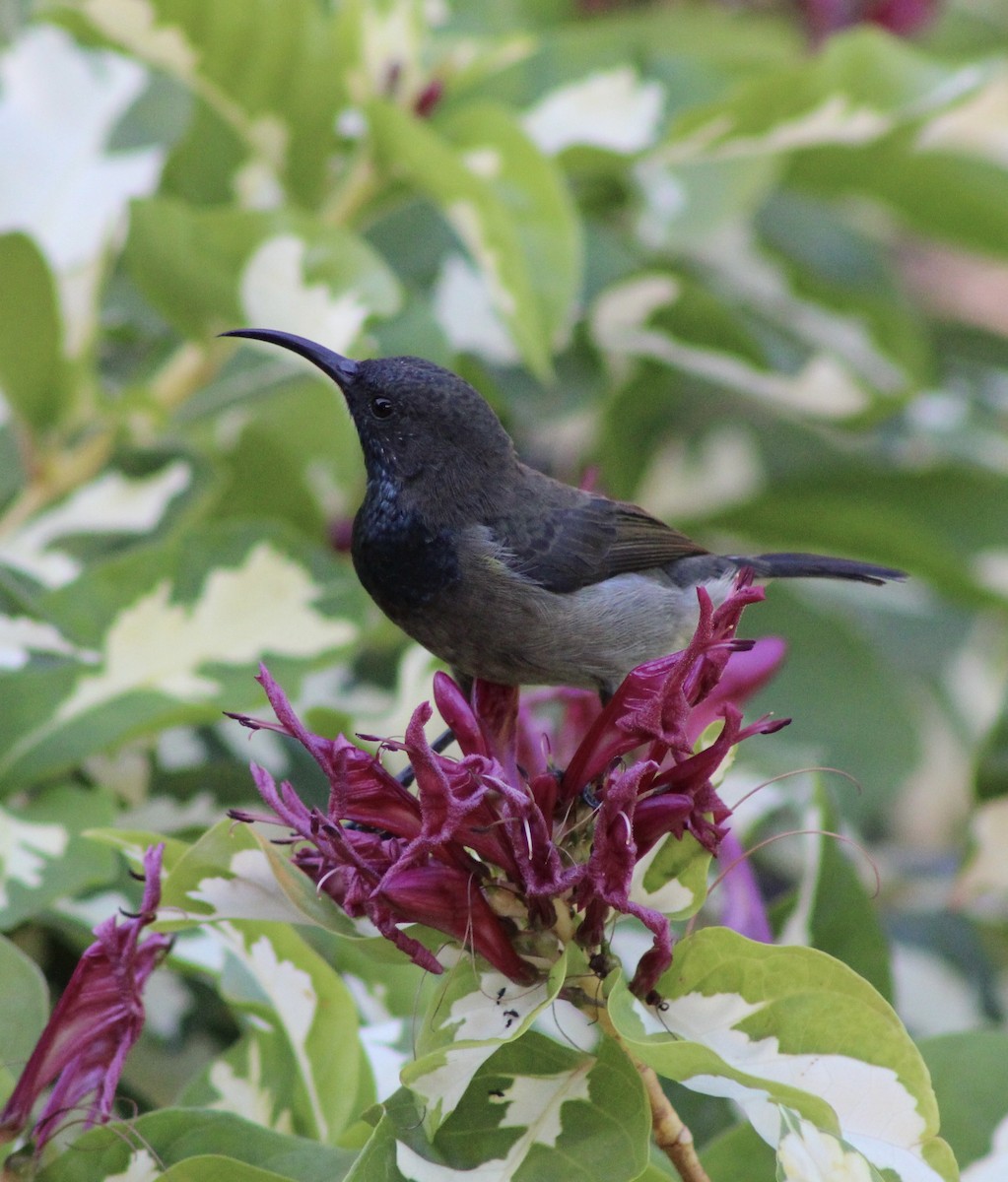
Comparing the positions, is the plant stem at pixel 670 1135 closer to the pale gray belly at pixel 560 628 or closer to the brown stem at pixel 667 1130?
the brown stem at pixel 667 1130

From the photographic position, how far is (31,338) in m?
2.21

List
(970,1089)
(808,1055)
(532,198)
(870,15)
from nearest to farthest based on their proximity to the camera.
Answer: (808,1055) → (970,1089) → (532,198) → (870,15)

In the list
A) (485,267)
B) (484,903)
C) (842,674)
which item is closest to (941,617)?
(842,674)

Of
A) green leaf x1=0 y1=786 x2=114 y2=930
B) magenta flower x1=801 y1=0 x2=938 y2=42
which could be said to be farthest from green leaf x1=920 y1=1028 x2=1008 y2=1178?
magenta flower x1=801 y1=0 x2=938 y2=42

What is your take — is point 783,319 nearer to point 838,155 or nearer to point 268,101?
point 838,155

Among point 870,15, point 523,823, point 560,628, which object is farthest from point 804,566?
point 870,15

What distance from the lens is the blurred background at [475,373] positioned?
6.53ft

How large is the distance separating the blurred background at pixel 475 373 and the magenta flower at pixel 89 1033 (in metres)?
0.26

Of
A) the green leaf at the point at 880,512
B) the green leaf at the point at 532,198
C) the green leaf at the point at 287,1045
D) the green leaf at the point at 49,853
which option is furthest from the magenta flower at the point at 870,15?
the green leaf at the point at 287,1045

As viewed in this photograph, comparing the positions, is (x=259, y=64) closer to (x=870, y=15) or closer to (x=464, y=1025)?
(x=464, y=1025)

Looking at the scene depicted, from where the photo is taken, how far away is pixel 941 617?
12.1 feet

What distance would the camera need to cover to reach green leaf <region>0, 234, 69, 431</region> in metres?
2.12

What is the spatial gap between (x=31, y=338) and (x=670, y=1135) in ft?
5.15

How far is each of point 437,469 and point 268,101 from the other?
894 mm
